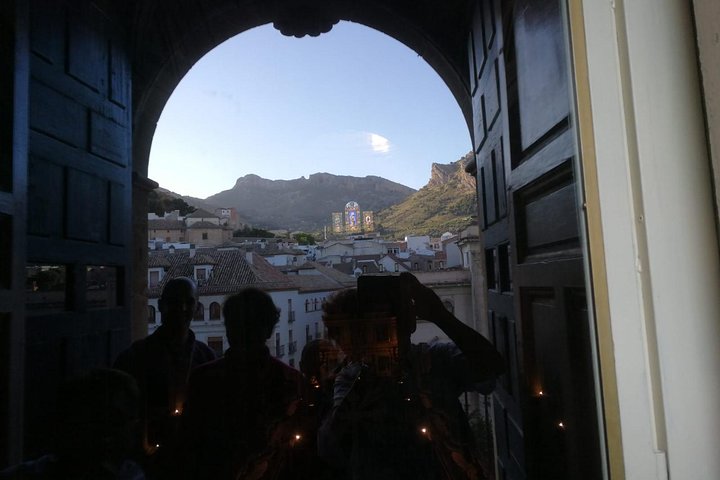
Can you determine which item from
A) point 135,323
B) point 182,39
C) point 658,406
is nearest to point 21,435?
point 135,323

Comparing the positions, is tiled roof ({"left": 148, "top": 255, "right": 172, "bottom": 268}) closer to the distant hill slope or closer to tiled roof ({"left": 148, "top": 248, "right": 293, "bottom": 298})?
tiled roof ({"left": 148, "top": 248, "right": 293, "bottom": 298})

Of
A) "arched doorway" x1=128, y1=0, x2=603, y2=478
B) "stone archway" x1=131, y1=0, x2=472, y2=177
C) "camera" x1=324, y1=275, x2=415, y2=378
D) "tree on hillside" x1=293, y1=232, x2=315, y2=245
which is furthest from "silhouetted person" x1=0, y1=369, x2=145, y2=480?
"arched doorway" x1=128, y1=0, x2=603, y2=478

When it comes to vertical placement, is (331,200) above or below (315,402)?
above

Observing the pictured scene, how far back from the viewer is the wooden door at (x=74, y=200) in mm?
1408

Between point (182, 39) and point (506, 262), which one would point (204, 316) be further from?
point (182, 39)

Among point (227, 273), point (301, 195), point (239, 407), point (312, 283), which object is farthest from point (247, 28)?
point (239, 407)

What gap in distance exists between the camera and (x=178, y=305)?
5.48 ft

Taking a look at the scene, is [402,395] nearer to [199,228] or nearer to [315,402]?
[315,402]

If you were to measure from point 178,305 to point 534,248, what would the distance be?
1367 mm

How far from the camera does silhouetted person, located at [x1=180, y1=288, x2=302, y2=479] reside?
4.91ft

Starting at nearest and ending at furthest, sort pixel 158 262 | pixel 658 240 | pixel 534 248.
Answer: pixel 658 240 → pixel 534 248 → pixel 158 262

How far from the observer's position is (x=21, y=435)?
4.17ft

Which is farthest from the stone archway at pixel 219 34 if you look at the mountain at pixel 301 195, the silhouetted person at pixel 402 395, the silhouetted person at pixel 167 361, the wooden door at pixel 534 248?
the silhouetted person at pixel 402 395

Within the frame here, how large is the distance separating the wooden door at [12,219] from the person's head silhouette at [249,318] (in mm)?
638
